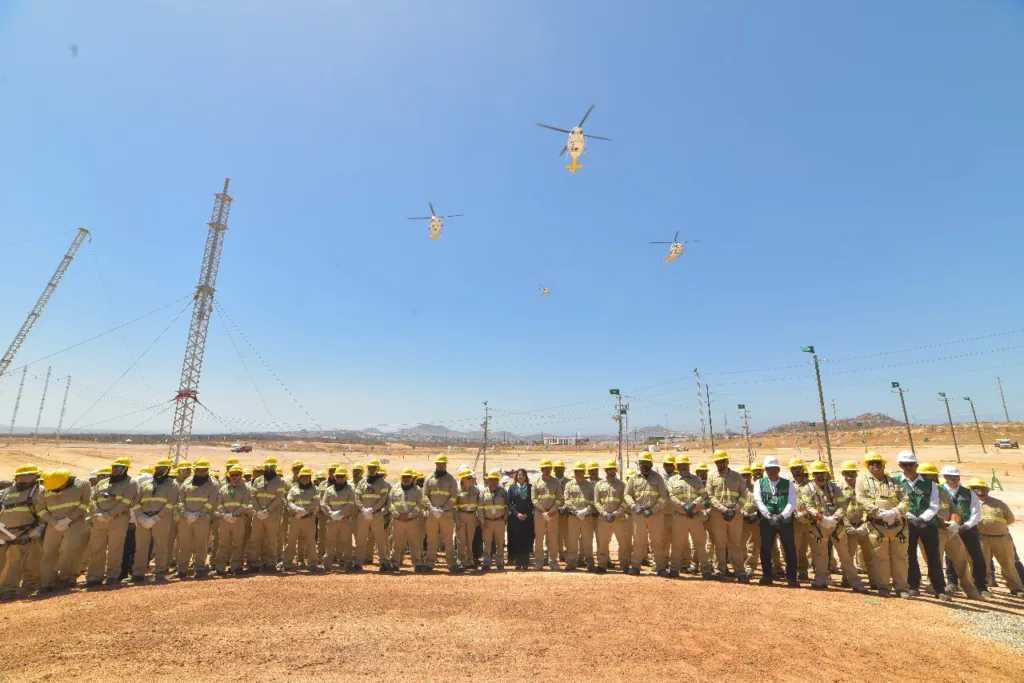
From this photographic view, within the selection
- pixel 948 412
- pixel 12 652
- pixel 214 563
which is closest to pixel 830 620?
pixel 12 652

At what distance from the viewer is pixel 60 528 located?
8.88m

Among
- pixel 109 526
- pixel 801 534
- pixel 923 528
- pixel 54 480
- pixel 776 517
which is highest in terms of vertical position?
pixel 54 480

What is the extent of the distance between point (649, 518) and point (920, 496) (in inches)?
192

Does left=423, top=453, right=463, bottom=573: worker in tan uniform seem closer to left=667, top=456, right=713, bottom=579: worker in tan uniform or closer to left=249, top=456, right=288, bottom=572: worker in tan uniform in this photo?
left=249, top=456, right=288, bottom=572: worker in tan uniform

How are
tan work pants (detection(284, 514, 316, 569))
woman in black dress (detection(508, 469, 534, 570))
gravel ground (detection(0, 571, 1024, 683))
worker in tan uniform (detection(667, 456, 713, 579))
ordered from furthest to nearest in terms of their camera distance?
woman in black dress (detection(508, 469, 534, 570)), tan work pants (detection(284, 514, 316, 569)), worker in tan uniform (detection(667, 456, 713, 579)), gravel ground (detection(0, 571, 1024, 683))

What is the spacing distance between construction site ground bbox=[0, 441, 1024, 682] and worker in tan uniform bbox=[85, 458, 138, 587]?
65cm

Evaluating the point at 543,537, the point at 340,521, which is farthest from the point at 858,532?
the point at 340,521

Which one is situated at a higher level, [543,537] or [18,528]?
[18,528]

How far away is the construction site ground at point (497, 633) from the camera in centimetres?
562

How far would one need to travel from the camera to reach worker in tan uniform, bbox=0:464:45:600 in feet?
28.5

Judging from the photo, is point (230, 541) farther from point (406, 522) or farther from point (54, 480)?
point (406, 522)

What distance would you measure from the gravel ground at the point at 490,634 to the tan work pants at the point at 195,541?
3.23 feet

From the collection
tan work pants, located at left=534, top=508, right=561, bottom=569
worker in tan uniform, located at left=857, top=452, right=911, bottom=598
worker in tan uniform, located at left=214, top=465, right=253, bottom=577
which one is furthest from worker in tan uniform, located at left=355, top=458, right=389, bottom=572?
worker in tan uniform, located at left=857, top=452, right=911, bottom=598

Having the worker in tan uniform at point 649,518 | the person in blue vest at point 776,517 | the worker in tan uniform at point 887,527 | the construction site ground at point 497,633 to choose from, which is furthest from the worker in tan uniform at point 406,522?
the worker in tan uniform at point 887,527
